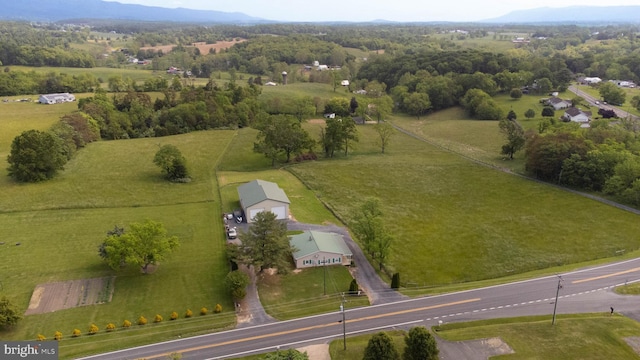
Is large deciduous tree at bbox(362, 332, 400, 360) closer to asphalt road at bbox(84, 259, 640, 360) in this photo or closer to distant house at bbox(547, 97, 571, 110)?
asphalt road at bbox(84, 259, 640, 360)

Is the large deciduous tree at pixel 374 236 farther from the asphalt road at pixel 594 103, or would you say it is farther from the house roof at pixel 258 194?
the asphalt road at pixel 594 103

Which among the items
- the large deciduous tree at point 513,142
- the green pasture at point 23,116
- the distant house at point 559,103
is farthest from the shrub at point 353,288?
the distant house at point 559,103

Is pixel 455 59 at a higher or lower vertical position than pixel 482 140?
higher

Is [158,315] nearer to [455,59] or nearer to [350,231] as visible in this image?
[350,231]

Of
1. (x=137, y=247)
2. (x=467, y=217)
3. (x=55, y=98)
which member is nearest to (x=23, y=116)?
(x=55, y=98)

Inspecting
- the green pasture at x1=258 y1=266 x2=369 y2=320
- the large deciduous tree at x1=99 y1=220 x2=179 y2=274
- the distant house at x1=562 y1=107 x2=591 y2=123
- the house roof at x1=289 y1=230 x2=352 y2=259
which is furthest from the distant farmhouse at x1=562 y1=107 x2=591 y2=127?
the large deciduous tree at x1=99 y1=220 x2=179 y2=274

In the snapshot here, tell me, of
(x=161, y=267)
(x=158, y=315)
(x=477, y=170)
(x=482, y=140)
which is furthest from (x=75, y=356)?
(x=482, y=140)
